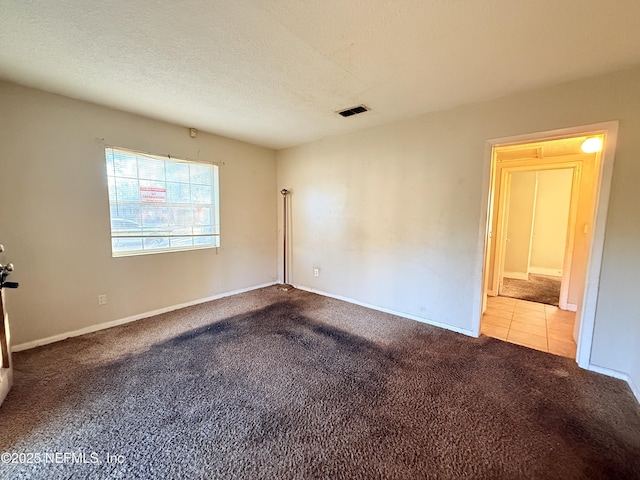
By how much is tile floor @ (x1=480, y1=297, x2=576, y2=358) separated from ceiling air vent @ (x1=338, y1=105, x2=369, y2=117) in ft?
9.15

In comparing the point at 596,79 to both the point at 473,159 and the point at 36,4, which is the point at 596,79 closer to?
the point at 473,159

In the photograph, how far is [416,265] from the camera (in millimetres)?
3186

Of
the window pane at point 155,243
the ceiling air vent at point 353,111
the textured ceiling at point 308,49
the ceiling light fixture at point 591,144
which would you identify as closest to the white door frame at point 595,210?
the textured ceiling at point 308,49

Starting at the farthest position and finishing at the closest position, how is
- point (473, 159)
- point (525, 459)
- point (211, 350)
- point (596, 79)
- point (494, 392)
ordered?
point (473, 159) → point (211, 350) → point (596, 79) → point (494, 392) → point (525, 459)

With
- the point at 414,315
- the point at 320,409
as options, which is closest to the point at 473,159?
the point at 414,315

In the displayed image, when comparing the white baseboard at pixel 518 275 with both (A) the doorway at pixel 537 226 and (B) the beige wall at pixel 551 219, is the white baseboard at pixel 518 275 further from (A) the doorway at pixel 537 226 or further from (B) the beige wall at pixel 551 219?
(B) the beige wall at pixel 551 219

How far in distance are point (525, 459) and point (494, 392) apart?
57 cm

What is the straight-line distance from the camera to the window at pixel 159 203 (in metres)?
2.99

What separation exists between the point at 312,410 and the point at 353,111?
283cm

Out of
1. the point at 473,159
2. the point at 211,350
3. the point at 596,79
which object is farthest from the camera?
the point at 473,159

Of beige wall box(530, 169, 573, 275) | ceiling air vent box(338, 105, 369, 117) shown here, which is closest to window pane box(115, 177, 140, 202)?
ceiling air vent box(338, 105, 369, 117)

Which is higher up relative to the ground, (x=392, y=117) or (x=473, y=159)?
(x=392, y=117)

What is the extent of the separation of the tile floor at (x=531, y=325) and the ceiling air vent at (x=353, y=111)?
2.79 metres

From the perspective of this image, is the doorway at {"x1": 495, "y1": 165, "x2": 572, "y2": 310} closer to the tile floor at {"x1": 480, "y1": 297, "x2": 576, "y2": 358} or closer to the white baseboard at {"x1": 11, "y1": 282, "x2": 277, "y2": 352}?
the tile floor at {"x1": 480, "y1": 297, "x2": 576, "y2": 358}
